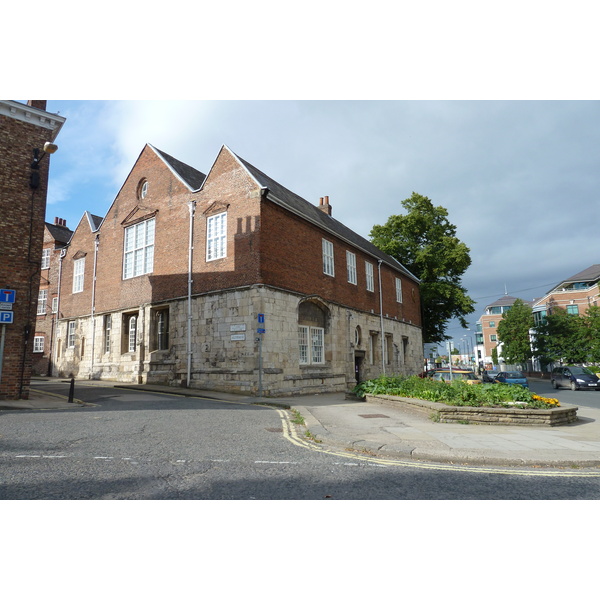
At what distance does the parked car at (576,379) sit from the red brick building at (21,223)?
31468mm

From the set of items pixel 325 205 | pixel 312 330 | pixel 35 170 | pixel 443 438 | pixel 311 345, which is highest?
pixel 325 205

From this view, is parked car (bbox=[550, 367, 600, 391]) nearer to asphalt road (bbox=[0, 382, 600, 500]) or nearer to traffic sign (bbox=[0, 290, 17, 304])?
asphalt road (bbox=[0, 382, 600, 500])

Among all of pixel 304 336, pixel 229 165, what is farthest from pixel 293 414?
pixel 229 165

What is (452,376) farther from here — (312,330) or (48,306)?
(48,306)

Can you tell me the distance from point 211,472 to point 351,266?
70.0 feet

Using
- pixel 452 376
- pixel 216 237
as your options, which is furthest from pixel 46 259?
pixel 452 376

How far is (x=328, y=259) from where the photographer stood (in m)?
23.3

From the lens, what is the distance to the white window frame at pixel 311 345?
66.9 feet

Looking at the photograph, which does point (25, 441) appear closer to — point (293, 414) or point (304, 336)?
point (293, 414)

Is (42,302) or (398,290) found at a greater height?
(398,290)

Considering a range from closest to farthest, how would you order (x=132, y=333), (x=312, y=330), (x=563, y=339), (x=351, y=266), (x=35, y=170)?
(x=35, y=170) < (x=312, y=330) < (x=132, y=333) < (x=351, y=266) < (x=563, y=339)

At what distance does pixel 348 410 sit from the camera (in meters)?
12.9

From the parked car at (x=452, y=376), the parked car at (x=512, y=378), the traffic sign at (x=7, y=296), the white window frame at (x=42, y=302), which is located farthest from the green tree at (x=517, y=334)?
the traffic sign at (x=7, y=296)

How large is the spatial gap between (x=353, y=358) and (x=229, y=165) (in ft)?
39.9
